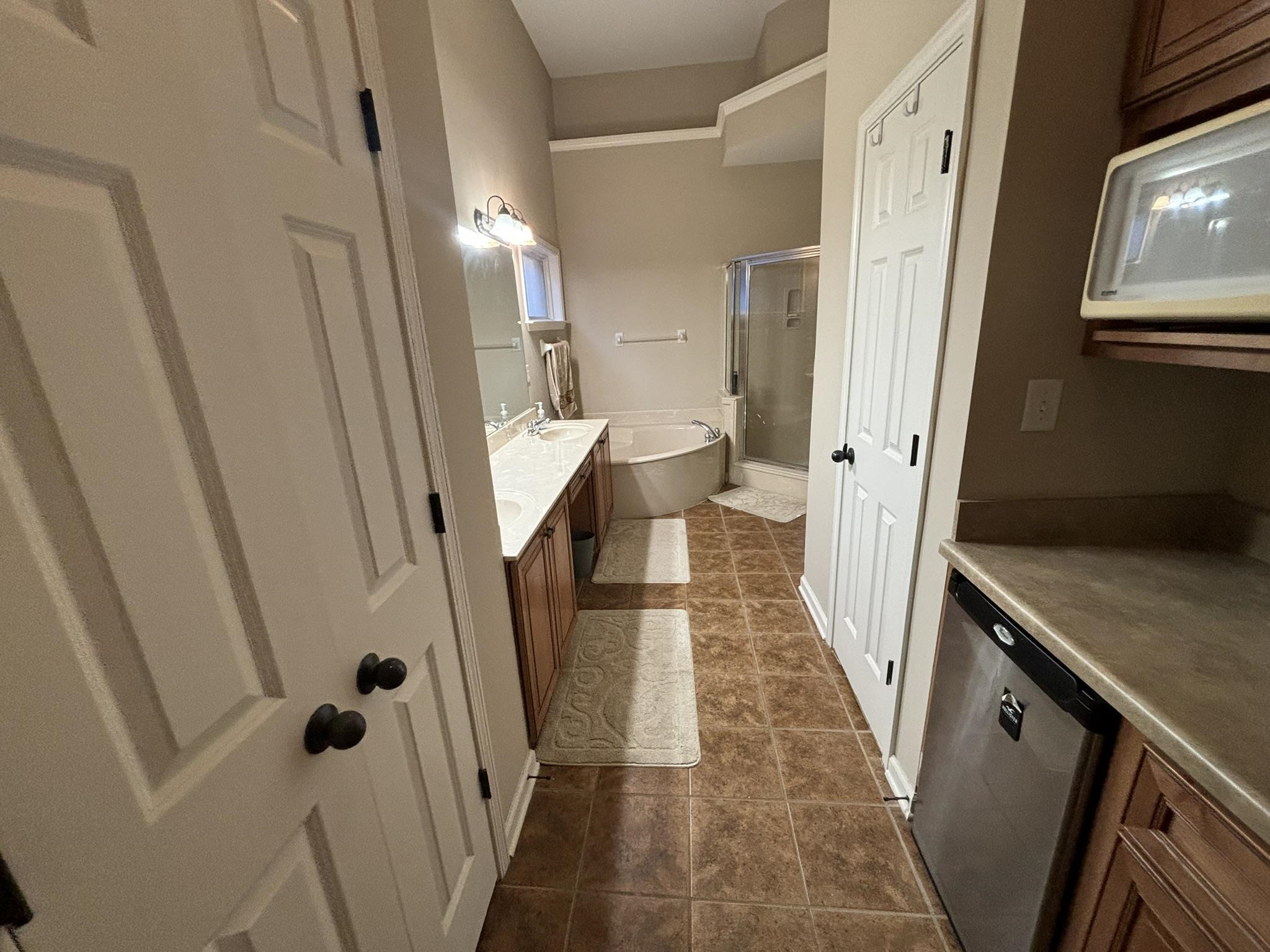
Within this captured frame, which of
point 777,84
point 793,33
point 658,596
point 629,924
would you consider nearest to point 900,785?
point 629,924

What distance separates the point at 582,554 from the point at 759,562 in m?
1.10

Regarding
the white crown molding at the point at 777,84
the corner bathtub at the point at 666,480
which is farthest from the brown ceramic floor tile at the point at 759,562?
the white crown molding at the point at 777,84

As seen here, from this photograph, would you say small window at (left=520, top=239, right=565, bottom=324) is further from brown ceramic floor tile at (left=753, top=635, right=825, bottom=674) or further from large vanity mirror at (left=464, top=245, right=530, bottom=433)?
brown ceramic floor tile at (left=753, top=635, right=825, bottom=674)

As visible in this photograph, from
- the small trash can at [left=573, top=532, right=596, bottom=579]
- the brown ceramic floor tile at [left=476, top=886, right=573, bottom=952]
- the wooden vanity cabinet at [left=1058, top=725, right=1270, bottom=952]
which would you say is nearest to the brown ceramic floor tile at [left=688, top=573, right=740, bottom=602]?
the small trash can at [left=573, top=532, right=596, bottom=579]

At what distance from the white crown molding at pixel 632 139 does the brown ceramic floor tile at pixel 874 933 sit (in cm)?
473

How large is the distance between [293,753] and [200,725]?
150mm

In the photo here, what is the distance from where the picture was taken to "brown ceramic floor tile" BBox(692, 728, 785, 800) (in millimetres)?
1666

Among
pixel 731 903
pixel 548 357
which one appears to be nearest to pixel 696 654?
pixel 731 903

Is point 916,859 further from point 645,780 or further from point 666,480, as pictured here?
point 666,480

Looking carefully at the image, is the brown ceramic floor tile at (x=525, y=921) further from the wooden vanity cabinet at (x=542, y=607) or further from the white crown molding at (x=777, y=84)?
the white crown molding at (x=777, y=84)

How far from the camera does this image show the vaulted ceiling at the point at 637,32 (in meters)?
3.34

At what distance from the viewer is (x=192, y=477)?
1.75 ft

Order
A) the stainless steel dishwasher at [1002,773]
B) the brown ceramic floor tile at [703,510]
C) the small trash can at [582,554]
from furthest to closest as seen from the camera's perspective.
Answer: the brown ceramic floor tile at [703,510] < the small trash can at [582,554] < the stainless steel dishwasher at [1002,773]

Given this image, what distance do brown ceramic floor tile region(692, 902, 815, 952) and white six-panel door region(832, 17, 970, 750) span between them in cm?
63
